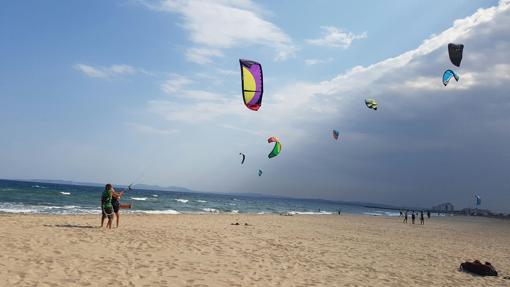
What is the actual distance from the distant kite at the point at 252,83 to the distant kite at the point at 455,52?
6.53m

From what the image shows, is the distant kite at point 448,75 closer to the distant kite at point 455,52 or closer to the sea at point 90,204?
the distant kite at point 455,52

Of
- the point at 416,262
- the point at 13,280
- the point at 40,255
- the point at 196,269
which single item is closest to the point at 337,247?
the point at 416,262

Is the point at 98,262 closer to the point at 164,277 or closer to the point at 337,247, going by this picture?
the point at 164,277

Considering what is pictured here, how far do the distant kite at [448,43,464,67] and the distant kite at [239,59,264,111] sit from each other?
653 centimetres

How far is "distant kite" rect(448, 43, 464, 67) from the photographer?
44.2ft

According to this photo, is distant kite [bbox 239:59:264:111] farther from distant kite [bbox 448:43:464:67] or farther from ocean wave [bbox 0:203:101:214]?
ocean wave [bbox 0:203:101:214]

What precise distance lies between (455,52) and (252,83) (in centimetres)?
704

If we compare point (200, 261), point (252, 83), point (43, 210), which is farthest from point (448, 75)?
point (43, 210)

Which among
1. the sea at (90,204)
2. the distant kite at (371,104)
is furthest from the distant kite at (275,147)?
the sea at (90,204)

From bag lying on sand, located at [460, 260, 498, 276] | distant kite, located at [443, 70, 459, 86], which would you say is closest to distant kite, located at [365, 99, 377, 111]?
distant kite, located at [443, 70, 459, 86]

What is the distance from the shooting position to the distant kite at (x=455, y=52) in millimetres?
13477

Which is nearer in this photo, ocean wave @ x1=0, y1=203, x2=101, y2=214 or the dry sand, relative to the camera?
the dry sand

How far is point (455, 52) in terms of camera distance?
44.8 ft

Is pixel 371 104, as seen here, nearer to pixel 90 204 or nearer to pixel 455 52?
pixel 455 52
